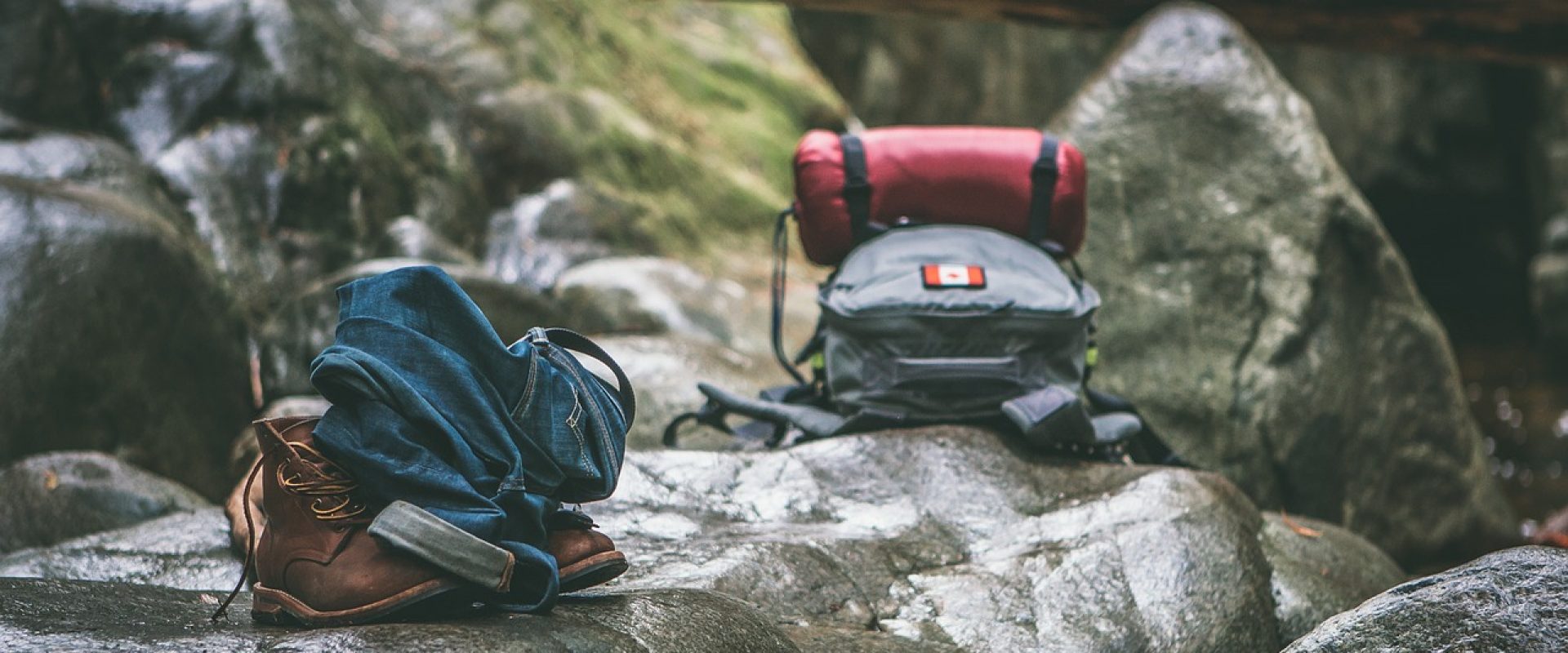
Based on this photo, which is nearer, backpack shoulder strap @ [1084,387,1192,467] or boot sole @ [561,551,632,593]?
boot sole @ [561,551,632,593]

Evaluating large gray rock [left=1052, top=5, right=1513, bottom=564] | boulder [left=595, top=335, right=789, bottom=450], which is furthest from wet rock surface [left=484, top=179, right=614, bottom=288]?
large gray rock [left=1052, top=5, right=1513, bottom=564]

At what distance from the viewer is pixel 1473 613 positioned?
228 centimetres

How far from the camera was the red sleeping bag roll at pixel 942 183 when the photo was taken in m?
4.52

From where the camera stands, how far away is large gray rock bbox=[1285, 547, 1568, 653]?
224 cm

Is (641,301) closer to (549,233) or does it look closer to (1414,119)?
(549,233)

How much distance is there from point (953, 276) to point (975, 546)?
1.01m

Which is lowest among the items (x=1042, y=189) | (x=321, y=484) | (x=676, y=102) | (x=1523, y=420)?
(x=1523, y=420)

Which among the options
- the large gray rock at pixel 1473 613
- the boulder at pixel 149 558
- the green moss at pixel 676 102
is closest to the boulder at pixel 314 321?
the green moss at pixel 676 102

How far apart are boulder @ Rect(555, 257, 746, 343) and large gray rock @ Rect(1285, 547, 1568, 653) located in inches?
177

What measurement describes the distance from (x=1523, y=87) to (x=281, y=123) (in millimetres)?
13827

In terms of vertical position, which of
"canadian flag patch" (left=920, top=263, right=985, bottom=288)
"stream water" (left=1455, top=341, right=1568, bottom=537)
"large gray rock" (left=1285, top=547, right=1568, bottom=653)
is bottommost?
"stream water" (left=1455, top=341, right=1568, bottom=537)

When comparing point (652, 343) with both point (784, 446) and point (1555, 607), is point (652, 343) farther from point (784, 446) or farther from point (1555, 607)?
point (1555, 607)

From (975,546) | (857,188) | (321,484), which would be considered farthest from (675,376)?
(321,484)

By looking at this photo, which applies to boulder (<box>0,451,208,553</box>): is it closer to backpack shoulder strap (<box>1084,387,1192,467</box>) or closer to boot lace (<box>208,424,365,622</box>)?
boot lace (<box>208,424,365,622</box>)
